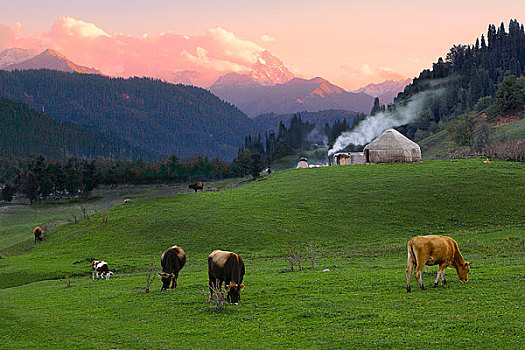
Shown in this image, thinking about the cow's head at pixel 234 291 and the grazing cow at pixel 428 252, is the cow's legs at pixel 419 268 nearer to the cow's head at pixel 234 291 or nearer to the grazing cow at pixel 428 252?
the grazing cow at pixel 428 252

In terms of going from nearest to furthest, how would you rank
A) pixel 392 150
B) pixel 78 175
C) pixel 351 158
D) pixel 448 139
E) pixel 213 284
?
pixel 213 284
pixel 392 150
pixel 351 158
pixel 78 175
pixel 448 139

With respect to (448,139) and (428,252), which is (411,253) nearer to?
(428,252)

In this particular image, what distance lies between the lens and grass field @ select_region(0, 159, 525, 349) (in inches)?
583

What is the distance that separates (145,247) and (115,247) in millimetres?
3046

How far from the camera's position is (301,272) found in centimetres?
2700

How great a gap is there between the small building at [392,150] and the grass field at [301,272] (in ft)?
37.7

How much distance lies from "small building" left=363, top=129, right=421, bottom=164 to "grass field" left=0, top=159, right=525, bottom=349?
11.5m

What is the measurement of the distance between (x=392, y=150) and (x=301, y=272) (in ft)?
180

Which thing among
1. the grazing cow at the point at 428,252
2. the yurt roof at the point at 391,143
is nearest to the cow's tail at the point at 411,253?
the grazing cow at the point at 428,252

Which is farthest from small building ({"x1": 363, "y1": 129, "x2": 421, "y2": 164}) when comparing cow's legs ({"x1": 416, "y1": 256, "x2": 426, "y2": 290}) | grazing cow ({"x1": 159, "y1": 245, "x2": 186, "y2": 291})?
cow's legs ({"x1": 416, "y1": 256, "x2": 426, "y2": 290})

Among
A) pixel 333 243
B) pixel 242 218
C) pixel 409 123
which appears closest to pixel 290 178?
pixel 242 218

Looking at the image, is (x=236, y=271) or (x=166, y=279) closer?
(x=236, y=271)

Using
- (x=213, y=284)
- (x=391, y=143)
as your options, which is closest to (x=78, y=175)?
(x=391, y=143)

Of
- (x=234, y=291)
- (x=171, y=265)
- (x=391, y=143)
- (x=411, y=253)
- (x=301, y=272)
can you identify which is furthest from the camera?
(x=391, y=143)
